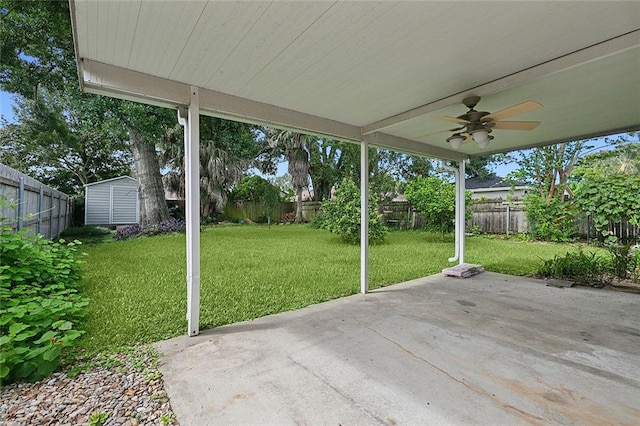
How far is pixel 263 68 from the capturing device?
2.34 m

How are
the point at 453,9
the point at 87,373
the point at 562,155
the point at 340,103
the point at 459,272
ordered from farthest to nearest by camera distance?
1. the point at 562,155
2. the point at 459,272
3. the point at 340,103
4. the point at 87,373
5. the point at 453,9

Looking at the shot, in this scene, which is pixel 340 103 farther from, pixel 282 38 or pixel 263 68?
pixel 282 38

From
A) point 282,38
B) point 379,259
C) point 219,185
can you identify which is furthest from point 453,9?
point 219,185

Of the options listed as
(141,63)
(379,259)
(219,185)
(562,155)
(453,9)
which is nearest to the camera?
(453,9)

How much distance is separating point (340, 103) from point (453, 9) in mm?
1526

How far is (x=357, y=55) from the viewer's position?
2.16 metres

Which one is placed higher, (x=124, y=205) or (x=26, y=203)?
(x=124, y=205)

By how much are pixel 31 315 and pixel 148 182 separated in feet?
26.6

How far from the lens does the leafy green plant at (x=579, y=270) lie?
427 centimetres

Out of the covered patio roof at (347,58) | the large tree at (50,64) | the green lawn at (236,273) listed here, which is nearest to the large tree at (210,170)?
the large tree at (50,64)

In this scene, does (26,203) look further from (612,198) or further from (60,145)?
(60,145)

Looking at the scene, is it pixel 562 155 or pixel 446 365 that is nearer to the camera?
pixel 446 365

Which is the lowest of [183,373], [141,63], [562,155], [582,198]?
[183,373]

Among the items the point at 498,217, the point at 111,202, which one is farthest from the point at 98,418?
the point at 111,202
